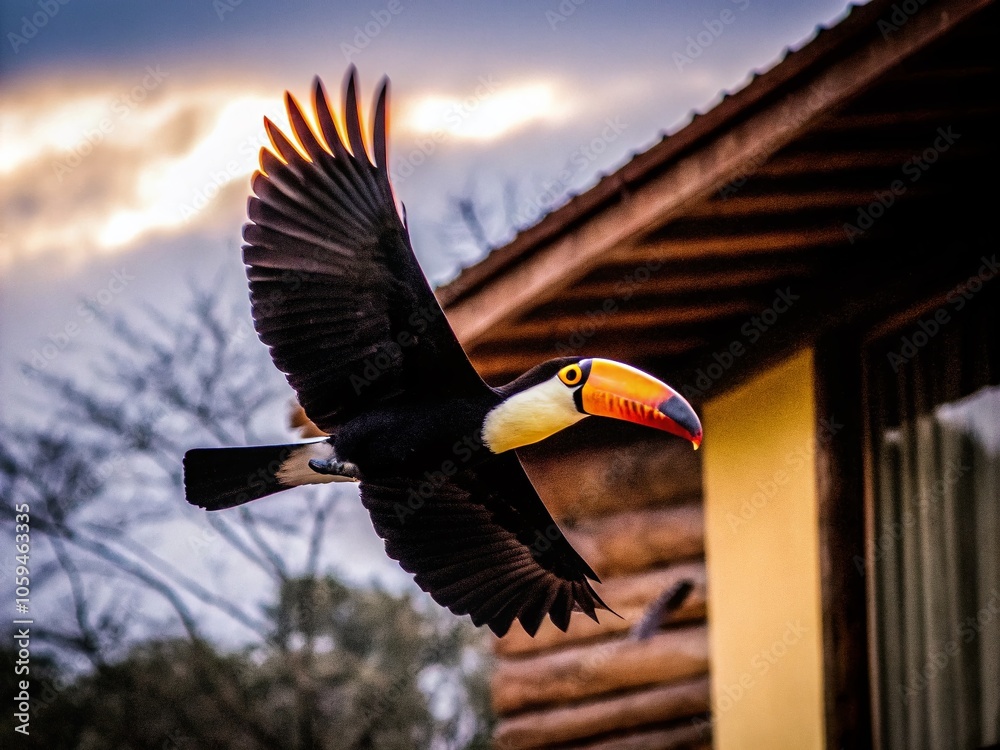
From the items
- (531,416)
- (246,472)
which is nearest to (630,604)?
(246,472)

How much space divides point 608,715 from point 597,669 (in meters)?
0.18

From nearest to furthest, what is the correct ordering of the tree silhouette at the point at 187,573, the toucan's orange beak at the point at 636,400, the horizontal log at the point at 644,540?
the toucan's orange beak at the point at 636,400 < the horizontal log at the point at 644,540 < the tree silhouette at the point at 187,573

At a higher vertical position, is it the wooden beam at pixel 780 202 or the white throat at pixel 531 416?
the wooden beam at pixel 780 202

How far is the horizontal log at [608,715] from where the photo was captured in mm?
4984

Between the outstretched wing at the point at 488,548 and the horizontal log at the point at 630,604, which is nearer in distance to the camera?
the outstretched wing at the point at 488,548

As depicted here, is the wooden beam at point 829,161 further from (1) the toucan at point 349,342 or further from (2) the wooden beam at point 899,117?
(1) the toucan at point 349,342

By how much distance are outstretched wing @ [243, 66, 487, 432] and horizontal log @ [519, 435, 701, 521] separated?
2.06 meters

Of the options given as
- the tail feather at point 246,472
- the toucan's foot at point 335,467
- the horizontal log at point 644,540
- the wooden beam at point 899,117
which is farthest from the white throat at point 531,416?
the horizontal log at point 644,540

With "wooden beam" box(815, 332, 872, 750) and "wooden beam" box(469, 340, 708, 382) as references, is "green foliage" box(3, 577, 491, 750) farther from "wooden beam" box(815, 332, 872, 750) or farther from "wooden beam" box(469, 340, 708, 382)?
"wooden beam" box(815, 332, 872, 750)

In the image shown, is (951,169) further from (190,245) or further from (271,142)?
(190,245)

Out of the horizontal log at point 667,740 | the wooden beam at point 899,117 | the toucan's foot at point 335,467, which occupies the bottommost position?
the horizontal log at point 667,740

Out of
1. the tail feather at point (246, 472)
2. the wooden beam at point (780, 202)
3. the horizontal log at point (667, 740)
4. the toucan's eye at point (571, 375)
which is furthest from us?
the horizontal log at point (667, 740)

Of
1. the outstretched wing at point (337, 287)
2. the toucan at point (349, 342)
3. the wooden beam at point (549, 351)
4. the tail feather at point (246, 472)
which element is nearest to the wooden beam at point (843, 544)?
the wooden beam at point (549, 351)

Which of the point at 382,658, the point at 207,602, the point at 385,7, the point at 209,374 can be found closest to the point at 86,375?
the point at 209,374
